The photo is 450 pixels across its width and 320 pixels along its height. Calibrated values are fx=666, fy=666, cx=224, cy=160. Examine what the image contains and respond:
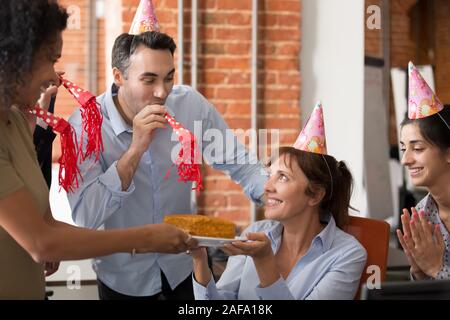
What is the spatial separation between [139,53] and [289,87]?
5.46 feet

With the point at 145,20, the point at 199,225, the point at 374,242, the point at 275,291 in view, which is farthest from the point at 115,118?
the point at 374,242

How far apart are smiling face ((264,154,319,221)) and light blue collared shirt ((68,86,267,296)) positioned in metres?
0.22

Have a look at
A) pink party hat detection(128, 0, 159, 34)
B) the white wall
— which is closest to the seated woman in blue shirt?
pink party hat detection(128, 0, 159, 34)

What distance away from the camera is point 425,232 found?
5.67 feet

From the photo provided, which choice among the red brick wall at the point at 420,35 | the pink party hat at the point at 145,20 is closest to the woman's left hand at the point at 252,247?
the pink party hat at the point at 145,20

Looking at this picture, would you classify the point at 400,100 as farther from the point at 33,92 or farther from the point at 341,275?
the point at 33,92

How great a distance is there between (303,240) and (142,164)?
0.53m

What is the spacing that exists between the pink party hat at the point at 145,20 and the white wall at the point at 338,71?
1515mm

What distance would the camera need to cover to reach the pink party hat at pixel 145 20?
202 centimetres

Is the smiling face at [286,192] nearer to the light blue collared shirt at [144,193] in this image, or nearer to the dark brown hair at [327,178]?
the dark brown hair at [327,178]

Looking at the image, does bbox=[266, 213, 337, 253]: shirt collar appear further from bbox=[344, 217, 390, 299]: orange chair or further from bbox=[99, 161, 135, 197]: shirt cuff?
bbox=[99, 161, 135, 197]: shirt cuff

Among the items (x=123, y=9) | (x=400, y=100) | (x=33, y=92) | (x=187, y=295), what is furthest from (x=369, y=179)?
(x=33, y=92)

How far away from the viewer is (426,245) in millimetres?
1728

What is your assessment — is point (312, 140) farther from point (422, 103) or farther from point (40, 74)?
point (40, 74)
